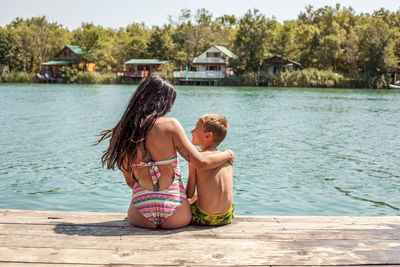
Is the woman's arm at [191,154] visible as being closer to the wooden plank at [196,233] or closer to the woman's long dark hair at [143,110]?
the woman's long dark hair at [143,110]

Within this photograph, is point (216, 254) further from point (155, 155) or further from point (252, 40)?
point (252, 40)

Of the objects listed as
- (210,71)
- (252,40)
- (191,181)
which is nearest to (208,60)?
(210,71)

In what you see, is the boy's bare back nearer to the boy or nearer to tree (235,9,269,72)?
the boy

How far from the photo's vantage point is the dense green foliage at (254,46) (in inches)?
2381

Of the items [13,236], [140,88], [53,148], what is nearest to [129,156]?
[140,88]

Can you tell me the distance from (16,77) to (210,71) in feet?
98.3

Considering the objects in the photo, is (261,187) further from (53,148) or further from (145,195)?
(53,148)

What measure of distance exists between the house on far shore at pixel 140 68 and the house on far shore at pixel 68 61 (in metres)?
6.29

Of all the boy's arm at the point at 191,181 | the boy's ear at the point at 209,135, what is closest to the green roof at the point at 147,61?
the boy's arm at the point at 191,181

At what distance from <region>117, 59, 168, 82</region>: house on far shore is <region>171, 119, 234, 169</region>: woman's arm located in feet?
215

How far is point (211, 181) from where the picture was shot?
3.43 metres

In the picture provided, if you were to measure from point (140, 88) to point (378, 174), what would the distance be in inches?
326

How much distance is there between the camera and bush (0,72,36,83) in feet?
220

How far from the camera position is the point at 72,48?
73125 mm
